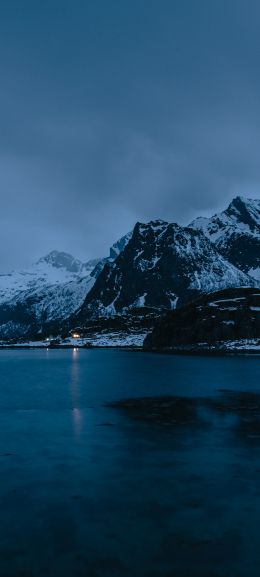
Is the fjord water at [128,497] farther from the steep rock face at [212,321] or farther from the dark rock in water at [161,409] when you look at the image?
the steep rock face at [212,321]

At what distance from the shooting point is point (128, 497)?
635 inches

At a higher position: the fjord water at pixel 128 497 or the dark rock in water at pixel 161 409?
the dark rock in water at pixel 161 409

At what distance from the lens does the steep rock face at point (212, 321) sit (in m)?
158

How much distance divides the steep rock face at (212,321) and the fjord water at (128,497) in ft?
423

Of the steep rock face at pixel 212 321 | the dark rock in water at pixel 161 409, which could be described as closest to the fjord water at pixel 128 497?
the dark rock in water at pixel 161 409

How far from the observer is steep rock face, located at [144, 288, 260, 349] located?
158 metres

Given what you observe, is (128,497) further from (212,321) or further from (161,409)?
(212,321)

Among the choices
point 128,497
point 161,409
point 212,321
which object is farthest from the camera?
point 212,321

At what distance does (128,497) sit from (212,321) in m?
150

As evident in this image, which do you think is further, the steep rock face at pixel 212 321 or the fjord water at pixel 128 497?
the steep rock face at pixel 212 321

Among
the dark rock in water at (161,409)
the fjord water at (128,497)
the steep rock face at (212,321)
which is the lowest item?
the fjord water at (128,497)

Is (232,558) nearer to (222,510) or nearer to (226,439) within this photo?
(222,510)

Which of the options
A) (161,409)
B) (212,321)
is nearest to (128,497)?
(161,409)

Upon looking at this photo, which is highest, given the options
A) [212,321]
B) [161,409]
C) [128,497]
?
[212,321]
